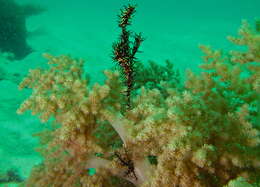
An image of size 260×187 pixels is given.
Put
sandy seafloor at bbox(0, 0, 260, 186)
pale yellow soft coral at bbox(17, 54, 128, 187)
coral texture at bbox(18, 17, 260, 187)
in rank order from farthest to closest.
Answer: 1. sandy seafloor at bbox(0, 0, 260, 186)
2. pale yellow soft coral at bbox(17, 54, 128, 187)
3. coral texture at bbox(18, 17, 260, 187)

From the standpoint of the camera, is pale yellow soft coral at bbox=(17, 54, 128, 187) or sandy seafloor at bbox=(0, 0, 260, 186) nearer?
pale yellow soft coral at bbox=(17, 54, 128, 187)

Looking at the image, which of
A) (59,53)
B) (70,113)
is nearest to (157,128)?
(70,113)

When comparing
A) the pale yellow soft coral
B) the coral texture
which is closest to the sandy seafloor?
the pale yellow soft coral

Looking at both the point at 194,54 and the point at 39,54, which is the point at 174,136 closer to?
the point at 39,54

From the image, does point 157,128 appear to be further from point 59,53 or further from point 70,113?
point 59,53

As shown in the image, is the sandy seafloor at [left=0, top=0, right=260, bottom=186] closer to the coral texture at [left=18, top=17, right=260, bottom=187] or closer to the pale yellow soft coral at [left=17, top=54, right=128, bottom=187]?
the pale yellow soft coral at [left=17, top=54, right=128, bottom=187]

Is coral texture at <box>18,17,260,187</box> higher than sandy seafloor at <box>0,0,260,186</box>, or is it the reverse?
sandy seafloor at <box>0,0,260,186</box>

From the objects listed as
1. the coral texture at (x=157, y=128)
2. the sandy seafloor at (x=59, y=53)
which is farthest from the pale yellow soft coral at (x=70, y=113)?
the sandy seafloor at (x=59, y=53)

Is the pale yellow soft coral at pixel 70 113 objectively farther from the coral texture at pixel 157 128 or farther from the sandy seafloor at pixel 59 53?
the sandy seafloor at pixel 59 53

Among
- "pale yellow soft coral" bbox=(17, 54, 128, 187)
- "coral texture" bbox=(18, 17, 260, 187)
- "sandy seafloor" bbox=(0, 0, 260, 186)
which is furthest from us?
"sandy seafloor" bbox=(0, 0, 260, 186)
